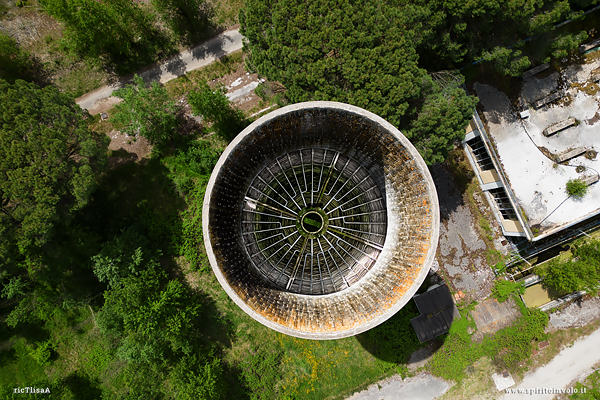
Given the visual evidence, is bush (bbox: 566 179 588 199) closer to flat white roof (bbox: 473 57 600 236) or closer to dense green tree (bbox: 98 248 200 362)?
flat white roof (bbox: 473 57 600 236)

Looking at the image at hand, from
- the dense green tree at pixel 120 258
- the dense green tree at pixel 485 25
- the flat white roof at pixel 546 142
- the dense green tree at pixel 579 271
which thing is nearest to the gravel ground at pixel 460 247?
the flat white roof at pixel 546 142

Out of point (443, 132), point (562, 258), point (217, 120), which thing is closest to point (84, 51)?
point (217, 120)

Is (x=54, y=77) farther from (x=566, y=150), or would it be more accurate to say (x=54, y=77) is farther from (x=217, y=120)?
(x=566, y=150)

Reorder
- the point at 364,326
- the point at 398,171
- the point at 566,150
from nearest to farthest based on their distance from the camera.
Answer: the point at 364,326 < the point at 398,171 < the point at 566,150

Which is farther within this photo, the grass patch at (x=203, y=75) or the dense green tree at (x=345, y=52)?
the grass patch at (x=203, y=75)

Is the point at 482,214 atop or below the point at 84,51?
below

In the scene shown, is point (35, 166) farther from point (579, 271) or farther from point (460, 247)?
point (579, 271)

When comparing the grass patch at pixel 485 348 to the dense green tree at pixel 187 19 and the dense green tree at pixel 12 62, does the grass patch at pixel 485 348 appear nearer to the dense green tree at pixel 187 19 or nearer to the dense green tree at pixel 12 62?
the dense green tree at pixel 187 19
